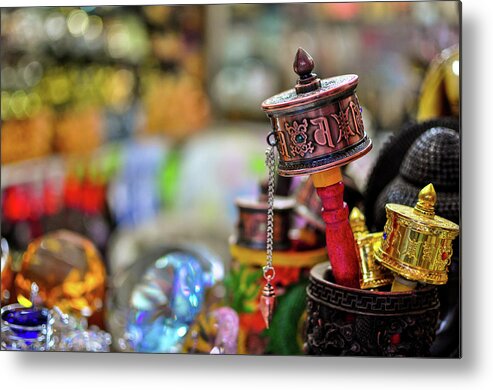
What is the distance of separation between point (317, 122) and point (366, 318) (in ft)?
0.73

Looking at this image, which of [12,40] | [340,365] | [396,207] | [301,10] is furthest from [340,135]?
[301,10]

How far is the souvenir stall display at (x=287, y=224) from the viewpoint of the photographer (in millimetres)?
786

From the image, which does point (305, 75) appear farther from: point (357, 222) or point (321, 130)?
point (357, 222)

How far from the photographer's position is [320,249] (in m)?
0.91

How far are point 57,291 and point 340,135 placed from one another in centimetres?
48

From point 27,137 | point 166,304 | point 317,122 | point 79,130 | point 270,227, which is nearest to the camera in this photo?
point 317,122

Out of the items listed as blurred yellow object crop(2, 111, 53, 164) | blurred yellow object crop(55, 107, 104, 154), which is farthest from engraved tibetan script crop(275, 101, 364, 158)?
blurred yellow object crop(55, 107, 104, 154)

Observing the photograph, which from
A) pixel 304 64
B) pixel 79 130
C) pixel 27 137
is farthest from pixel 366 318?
pixel 79 130

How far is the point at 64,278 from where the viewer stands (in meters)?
1.02

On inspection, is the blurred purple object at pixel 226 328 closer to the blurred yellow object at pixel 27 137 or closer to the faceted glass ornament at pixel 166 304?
the faceted glass ornament at pixel 166 304

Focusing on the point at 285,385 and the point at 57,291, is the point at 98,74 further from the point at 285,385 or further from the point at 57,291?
the point at 285,385

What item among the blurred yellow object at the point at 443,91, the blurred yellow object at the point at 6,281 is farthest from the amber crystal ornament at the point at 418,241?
the blurred yellow object at the point at 6,281

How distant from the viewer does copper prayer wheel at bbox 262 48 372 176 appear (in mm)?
755

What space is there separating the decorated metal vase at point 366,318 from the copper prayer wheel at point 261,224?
0.08m
